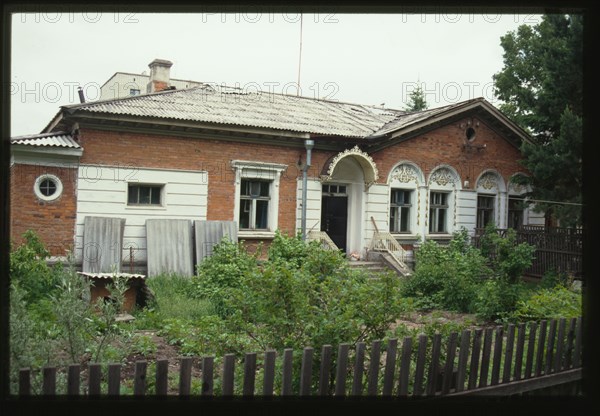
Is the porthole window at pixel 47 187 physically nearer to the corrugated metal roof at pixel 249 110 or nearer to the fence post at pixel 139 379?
the corrugated metal roof at pixel 249 110

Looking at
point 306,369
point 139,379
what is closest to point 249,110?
point 306,369

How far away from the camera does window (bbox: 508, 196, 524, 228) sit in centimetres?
1792

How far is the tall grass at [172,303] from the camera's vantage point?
8.68 meters

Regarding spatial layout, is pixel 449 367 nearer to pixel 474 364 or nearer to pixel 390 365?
pixel 474 364

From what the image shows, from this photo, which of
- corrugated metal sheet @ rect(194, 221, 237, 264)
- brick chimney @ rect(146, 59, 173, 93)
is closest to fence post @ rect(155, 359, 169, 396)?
corrugated metal sheet @ rect(194, 221, 237, 264)

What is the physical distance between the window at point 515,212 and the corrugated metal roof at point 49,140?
1424 cm

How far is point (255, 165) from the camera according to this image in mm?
13727

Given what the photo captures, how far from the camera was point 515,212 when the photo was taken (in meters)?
18.4

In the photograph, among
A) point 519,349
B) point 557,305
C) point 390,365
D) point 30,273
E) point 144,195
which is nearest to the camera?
point 390,365

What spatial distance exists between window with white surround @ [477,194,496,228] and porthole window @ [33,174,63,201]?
13.1m

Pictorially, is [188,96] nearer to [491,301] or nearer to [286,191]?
[286,191]

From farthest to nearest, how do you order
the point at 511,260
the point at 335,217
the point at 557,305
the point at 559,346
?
the point at 335,217, the point at 511,260, the point at 557,305, the point at 559,346

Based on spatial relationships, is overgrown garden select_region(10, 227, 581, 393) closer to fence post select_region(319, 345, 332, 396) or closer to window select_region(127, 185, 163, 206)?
fence post select_region(319, 345, 332, 396)

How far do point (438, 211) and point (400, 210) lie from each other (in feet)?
5.13
